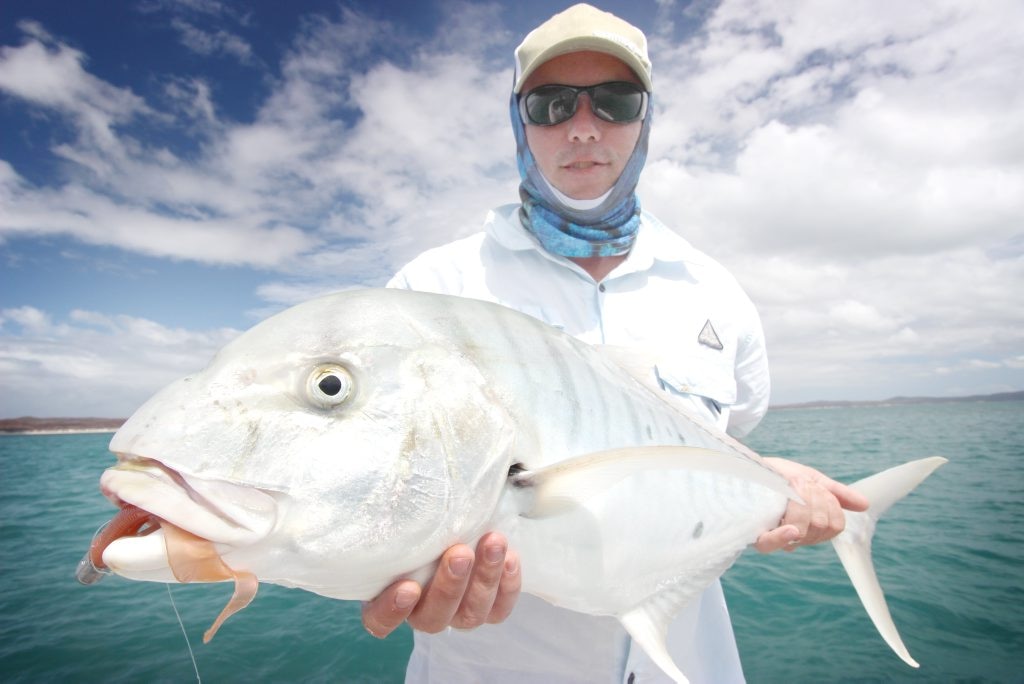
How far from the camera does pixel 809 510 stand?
6.56ft

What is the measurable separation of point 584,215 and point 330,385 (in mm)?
1673

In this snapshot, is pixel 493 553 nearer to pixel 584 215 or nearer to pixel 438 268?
pixel 438 268

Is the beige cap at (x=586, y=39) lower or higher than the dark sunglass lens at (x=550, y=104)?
higher

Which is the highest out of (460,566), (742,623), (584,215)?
(584,215)

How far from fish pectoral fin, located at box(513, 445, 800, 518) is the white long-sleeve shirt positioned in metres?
0.63

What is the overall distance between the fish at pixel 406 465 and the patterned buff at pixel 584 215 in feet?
2.93

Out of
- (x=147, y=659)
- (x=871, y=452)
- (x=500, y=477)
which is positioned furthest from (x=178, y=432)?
(x=871, y=452)

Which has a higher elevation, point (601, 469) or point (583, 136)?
point (583, 136)

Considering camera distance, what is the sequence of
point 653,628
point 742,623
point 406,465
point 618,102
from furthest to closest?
point 742,623 < point 618,102 < point 653,628 < point 406,465

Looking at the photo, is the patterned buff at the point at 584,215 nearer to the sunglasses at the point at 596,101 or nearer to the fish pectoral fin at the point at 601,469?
the sunglasses at the point at 596,101

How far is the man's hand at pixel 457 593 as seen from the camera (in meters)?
1.16

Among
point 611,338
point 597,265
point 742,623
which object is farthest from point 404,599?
point 742,623

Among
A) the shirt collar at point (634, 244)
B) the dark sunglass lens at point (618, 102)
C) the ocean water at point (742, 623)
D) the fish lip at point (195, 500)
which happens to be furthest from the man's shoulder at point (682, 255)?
the ocean water at point (742, 623)

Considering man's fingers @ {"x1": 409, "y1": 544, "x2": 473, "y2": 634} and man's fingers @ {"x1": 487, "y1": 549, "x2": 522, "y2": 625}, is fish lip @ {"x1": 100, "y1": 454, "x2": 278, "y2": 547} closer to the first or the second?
man's fingers @ {"x1": 409, "y1": 544, "x2": 473, "y2": 634}
